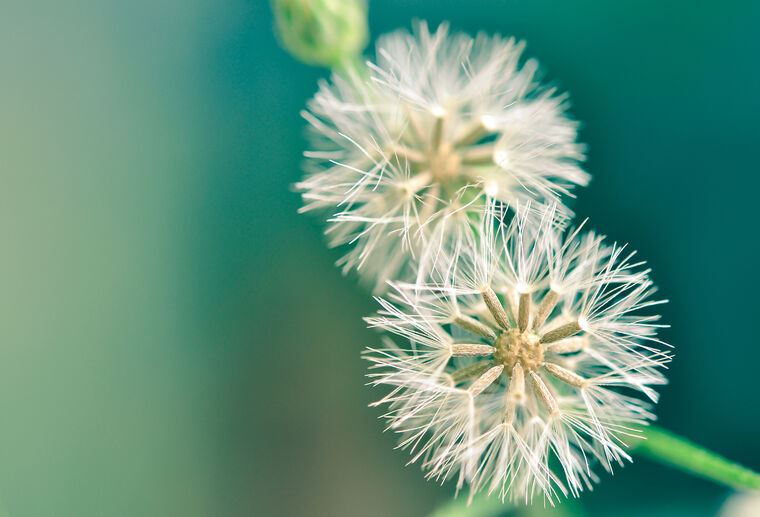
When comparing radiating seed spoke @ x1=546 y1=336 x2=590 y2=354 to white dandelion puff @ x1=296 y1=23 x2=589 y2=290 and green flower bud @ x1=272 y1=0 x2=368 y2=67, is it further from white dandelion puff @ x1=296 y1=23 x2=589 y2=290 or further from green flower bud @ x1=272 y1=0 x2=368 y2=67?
green flower bud @ x1=272 y1=0 x2=368 y2=67

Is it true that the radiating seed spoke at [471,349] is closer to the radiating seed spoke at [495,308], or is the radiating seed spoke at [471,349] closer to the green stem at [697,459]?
the radiating seed spoke at [495,308]

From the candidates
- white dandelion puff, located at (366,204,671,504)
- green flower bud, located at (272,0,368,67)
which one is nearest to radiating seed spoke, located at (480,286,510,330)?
white dandelion puff, located at (366,204,671,504)

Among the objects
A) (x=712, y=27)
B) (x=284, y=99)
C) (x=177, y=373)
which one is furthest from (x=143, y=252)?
(x=712, y=27)

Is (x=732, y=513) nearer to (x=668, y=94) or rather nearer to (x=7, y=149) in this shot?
(x=668, y=94)

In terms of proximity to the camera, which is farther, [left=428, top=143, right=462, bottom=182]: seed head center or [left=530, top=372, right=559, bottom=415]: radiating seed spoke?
[left=428, top=143, right=462, bottom=182]: seed head center

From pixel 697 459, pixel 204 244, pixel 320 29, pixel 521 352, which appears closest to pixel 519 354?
pixel 521 352

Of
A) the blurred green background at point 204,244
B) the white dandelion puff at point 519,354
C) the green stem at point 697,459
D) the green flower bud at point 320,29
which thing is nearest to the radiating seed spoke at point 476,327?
the white dandelion puff at point 519,354
